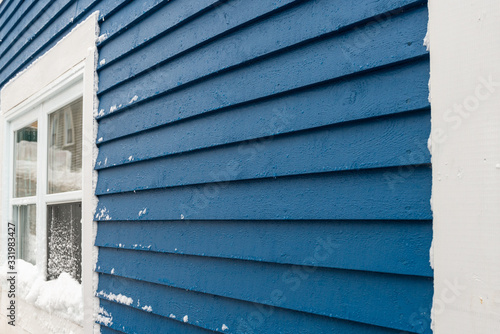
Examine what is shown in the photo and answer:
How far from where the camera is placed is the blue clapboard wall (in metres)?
1.09

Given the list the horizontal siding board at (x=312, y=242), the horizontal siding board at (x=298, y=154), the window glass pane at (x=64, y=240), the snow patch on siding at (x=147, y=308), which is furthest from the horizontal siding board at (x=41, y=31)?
the snow patch on siding at (x=147, y=308)

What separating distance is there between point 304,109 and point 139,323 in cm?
140

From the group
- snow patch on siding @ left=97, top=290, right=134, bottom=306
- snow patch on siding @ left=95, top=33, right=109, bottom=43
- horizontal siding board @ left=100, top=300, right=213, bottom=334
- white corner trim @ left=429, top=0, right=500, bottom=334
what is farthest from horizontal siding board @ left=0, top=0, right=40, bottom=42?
white corner trim @ left=429, top=0, right=500, bottom=334

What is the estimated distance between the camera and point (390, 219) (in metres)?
1.09

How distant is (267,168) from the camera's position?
4.70ft

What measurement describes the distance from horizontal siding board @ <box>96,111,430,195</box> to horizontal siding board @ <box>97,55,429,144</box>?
3 centimetres

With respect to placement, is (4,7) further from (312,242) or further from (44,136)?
(312,242)

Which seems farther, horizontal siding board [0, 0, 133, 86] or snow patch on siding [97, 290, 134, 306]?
horizontal siding board [0, 0, 133, 86]

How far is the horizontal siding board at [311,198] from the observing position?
106cm

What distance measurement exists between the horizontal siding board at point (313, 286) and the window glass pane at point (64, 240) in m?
1.16

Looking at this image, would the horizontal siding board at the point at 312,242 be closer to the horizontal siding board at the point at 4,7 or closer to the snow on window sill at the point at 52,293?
the snow on window sill at the point at 52,293

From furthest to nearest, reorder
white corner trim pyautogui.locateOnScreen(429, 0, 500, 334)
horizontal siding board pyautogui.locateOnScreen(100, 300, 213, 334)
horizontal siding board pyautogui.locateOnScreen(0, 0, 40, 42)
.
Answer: horizontal siding board pyautogui.locateOnScreen(0, 0, 40, 42), horizontal siding board pyautogui.locateOnScreen(100, 300, 213, 334), white corner trim pyautogui.locateOnScreen(429, 0, 500, 334)

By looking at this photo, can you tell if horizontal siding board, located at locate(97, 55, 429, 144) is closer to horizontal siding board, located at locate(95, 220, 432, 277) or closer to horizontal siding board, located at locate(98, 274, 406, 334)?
horizontal siding board, located at locate(95, 220, 432, 277)

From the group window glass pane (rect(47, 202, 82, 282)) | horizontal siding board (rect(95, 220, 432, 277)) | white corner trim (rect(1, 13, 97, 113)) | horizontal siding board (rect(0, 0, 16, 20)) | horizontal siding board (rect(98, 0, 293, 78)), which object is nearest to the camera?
horizontal siding board (rect(95, 220, 432, 277))
